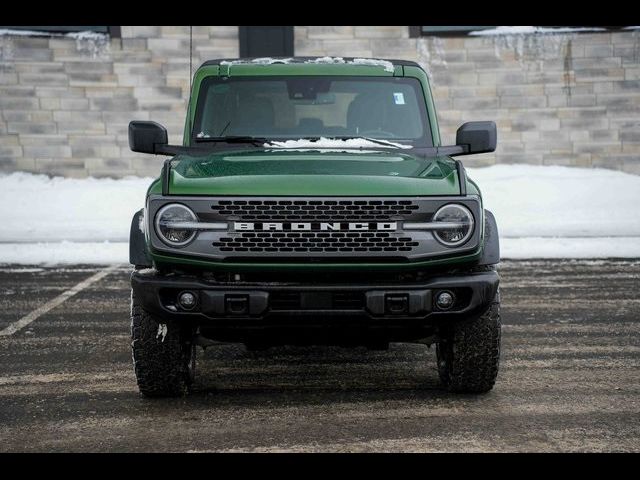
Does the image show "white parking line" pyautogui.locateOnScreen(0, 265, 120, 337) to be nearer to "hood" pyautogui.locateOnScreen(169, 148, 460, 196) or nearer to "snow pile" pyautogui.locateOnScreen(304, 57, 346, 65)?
"hood" pyautogui.locateOnScreen(169, 148, 460, 196)

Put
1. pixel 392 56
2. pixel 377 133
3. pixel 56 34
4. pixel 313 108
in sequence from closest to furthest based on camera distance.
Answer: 1. pixel 377 133
2. pixel 313 108
3. pixel 56 34
4. pixel 392 56

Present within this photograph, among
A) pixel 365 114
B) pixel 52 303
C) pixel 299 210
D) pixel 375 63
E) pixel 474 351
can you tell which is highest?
pixel 375 63

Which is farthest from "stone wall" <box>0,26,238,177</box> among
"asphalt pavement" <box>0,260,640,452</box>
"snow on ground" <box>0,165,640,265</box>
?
"asphalt pavement" <box>0,260,640,452</box>

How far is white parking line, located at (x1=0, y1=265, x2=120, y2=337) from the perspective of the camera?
8.08 meters

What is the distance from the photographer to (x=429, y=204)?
17.1 ft

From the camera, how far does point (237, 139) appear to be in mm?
6355

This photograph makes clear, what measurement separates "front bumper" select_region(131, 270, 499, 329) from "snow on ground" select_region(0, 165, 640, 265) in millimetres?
7456

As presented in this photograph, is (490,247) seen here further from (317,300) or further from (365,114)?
(365,114)

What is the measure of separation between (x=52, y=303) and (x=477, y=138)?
4737 mm

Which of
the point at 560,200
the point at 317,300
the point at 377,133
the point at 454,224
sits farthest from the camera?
the point at 560,200

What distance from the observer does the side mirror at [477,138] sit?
631 cm

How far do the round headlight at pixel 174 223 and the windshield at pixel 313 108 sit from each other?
1.32m

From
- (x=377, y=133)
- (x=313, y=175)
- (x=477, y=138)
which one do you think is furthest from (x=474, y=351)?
(x=377, y=133)
